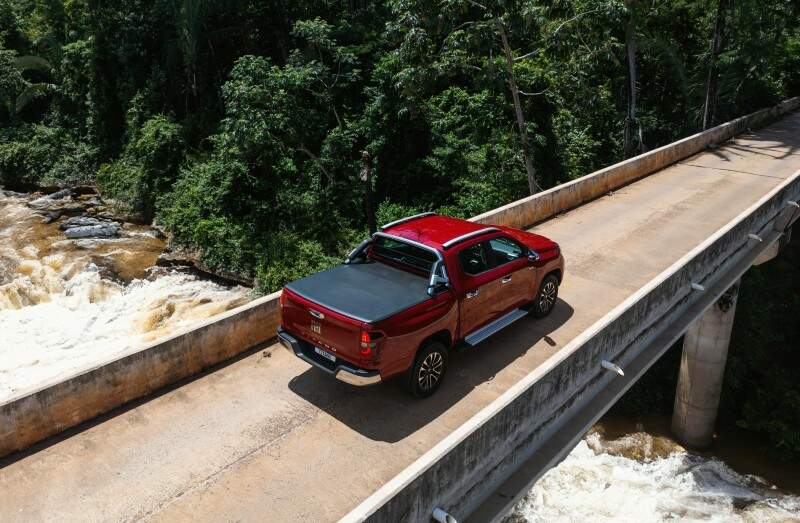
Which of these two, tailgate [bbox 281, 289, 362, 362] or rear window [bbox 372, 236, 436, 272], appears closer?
tailgate [bbox 281, 289, 362, 362]

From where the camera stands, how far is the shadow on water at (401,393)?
706 cm

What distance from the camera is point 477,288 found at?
7.82 meters

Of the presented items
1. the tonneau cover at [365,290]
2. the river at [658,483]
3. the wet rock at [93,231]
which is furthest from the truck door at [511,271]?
the wet rock at [93,231]

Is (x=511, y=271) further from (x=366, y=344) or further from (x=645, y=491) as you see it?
(x=645, y=491)

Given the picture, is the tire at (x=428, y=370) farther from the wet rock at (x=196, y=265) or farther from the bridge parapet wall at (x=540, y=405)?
the wet rock at (x=196, y=265)

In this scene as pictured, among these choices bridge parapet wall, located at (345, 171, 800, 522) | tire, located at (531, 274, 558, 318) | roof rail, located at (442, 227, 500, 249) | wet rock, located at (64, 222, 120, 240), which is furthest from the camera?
wet rock, located at (64, 222, 120, 240)

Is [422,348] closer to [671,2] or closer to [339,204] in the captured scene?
[339,204]

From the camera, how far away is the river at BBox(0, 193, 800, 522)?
47.3 ft

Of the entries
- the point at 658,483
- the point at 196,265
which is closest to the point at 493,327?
the point at 658,483

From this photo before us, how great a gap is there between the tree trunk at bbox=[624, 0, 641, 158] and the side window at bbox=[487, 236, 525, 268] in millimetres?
13828

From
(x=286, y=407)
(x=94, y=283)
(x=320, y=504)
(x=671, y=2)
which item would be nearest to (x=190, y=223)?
(x=94, y=283)

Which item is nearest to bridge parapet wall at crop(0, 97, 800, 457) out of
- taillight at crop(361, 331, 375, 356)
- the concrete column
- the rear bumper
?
the rear bumper

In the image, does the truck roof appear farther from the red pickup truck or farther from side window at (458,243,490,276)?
side window at (458,243,490,276)

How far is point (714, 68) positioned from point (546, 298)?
1826 cm
